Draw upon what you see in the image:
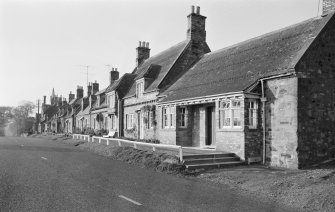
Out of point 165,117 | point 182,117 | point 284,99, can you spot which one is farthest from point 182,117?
point 284,99

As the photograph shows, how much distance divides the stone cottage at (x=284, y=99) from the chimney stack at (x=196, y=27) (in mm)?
9830

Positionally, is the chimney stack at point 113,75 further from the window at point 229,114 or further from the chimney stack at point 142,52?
the window at point 229,114

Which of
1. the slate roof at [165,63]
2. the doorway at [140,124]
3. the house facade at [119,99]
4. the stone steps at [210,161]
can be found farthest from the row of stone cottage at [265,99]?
the house facade at [119,99]

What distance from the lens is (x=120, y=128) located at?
115 ft

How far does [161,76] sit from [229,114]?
11.8 m

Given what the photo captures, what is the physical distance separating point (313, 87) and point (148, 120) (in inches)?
617

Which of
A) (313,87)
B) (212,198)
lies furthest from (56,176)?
(313,87)

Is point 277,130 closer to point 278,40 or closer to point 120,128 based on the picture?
point 278,40

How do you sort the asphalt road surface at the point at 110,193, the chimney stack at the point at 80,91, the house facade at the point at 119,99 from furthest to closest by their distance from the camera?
the chimney stack at the point at 80,91 < the house facade at the point at 119,99 < the asphalt road surface at the point at 110,193

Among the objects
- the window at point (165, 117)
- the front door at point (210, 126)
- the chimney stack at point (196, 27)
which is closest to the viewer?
the front door at point (210, 126)

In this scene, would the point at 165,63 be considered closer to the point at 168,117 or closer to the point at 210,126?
the point at 168,117

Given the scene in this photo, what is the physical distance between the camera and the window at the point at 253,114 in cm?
1630

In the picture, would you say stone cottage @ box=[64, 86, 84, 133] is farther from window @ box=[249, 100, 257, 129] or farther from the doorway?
window @ box=[249, 100, 257, 129]

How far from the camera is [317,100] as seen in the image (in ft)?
51.0
